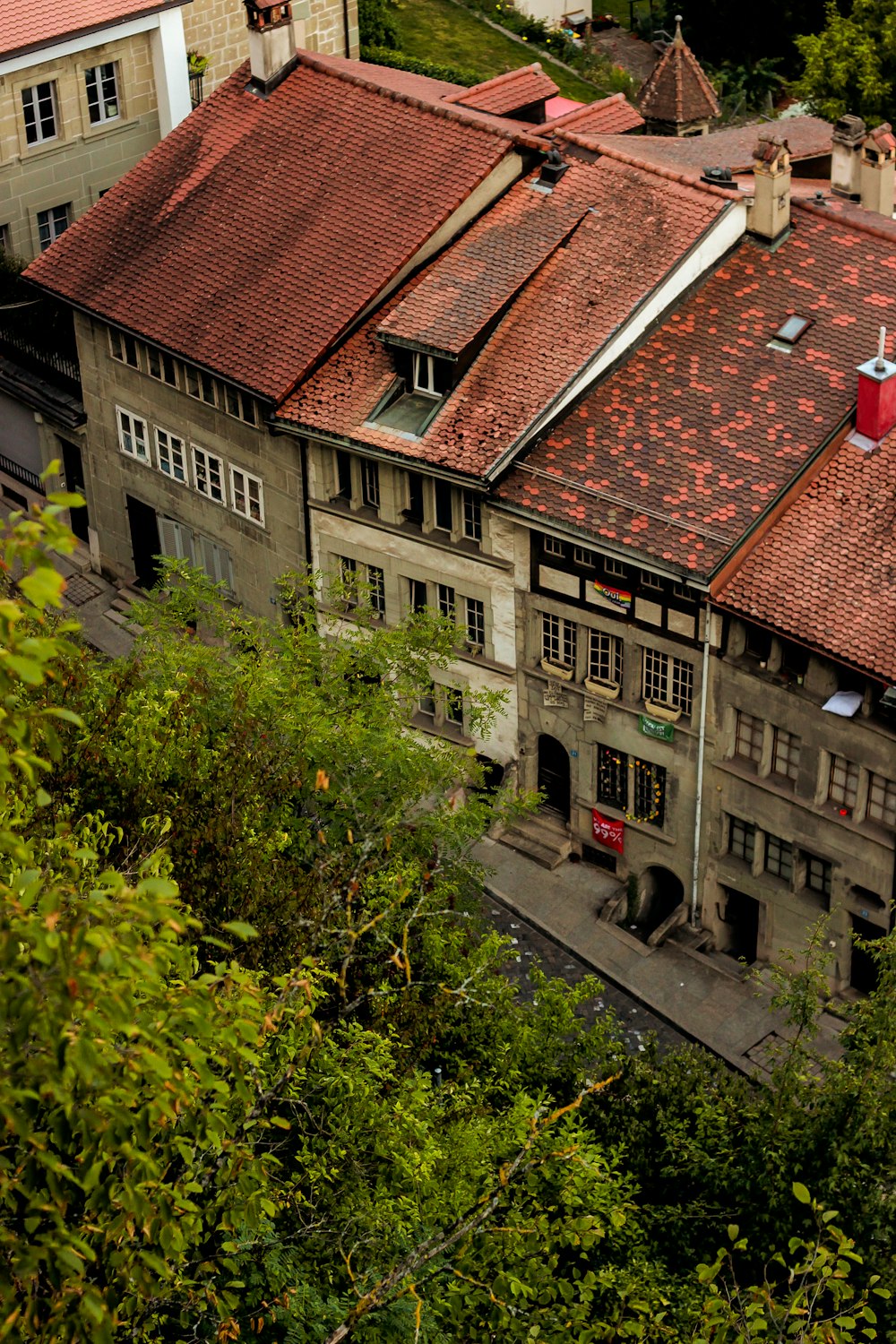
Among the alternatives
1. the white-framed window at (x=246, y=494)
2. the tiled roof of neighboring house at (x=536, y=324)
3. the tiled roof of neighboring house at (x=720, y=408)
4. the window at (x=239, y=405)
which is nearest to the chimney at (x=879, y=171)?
the tiled roof of neighboring house at (x=720, y=408)

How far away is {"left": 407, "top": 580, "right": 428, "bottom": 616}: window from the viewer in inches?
2628

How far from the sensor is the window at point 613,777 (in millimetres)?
64750

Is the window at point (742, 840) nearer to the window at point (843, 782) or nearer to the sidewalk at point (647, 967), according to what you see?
the window at point (843, 782)

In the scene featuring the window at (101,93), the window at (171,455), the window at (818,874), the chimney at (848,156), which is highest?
the chimney at (848,156)

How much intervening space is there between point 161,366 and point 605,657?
738 inches

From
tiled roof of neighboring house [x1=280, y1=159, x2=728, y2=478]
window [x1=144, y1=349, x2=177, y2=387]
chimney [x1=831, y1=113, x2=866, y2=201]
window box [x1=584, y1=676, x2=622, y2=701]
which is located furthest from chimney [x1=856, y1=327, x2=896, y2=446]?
window [x1=144, y1=349, x2=177, y2=387]

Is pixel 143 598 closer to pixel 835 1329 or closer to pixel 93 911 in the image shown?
pixel 835 1329

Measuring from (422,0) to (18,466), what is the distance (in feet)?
158

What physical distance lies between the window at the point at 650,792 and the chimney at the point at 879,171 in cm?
1840

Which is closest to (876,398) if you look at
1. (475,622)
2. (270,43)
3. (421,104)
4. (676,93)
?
(475,622)

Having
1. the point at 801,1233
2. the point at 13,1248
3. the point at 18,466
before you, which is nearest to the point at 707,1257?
the point at 801,1233

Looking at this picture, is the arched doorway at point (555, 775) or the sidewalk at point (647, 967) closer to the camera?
the sidewalk at point (647, 967)

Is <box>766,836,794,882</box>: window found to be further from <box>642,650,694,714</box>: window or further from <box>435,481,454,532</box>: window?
<box>435,481,454,532</box>: window

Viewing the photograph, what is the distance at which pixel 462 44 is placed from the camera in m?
113
